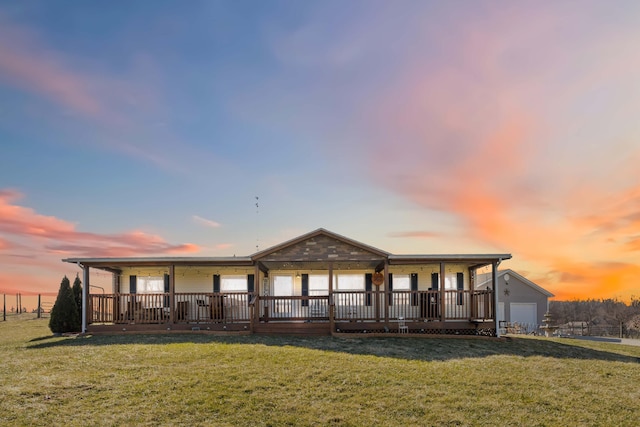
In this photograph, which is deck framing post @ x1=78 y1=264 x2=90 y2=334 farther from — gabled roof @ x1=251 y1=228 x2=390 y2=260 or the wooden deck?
gabled roof @ x1=251 y1=228 x2=390 y2=260

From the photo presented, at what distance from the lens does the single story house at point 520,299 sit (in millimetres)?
36125

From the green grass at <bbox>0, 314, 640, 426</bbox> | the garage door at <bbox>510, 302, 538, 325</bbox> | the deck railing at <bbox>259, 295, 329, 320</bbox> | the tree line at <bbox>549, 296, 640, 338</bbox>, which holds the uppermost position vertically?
the deck railing at <bbox>259, 295, 329, 320</bbox>

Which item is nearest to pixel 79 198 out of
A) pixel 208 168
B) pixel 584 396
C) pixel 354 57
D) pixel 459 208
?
pixel 208 168

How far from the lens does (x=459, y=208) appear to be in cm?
2227

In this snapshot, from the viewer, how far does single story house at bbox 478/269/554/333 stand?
119ft

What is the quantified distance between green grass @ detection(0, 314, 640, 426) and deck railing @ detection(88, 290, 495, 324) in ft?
10.1

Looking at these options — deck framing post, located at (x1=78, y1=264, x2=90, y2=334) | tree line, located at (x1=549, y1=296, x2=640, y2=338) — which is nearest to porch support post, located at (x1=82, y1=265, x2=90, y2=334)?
deck framing post, located at (x1=78, y1=264, x2=90, y2=334)

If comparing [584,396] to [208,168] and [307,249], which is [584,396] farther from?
[208,168]

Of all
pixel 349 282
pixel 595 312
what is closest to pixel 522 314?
pixel 349 282

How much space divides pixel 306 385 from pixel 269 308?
9983 mm

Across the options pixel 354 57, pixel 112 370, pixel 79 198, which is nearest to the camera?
pixel 112 370

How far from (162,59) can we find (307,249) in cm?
835

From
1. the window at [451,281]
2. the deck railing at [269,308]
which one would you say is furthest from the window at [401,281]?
the window at [451,281]

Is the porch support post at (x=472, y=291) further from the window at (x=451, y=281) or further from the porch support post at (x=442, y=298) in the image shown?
the porch support post at (x=442, y=298)
